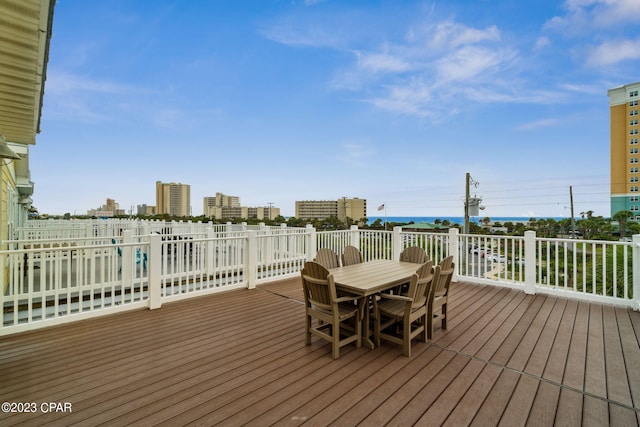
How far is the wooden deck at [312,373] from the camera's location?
1.85 m

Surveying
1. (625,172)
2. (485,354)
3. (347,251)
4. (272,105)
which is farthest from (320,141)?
(625,172)

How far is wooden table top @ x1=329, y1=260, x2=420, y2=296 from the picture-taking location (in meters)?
2.87

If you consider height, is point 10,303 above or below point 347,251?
below

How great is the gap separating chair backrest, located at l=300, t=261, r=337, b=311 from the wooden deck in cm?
49

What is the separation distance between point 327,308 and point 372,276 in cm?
81

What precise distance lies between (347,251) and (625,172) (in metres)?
68.2

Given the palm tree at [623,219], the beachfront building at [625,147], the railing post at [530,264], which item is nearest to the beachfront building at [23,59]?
the railing post at [530,264]

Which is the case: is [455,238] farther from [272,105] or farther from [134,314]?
[272,105]

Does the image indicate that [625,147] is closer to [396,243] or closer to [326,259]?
[396,243]

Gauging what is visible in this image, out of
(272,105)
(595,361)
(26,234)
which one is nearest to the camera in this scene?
(595,361)

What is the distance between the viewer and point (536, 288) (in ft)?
16.1

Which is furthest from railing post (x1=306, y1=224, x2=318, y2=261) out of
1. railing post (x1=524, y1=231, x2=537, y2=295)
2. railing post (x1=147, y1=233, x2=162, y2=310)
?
railing post (x1=524, y1=231, x2=537, y2=295)

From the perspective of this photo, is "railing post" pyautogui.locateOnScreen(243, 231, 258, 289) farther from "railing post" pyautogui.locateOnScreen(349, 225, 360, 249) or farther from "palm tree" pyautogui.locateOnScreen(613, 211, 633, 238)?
"palm tree" pyautogui.locateOnScreen(613, 211, 633, 238)

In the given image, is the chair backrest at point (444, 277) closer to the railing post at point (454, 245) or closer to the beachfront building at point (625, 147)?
the railing post at point (454, 245)
